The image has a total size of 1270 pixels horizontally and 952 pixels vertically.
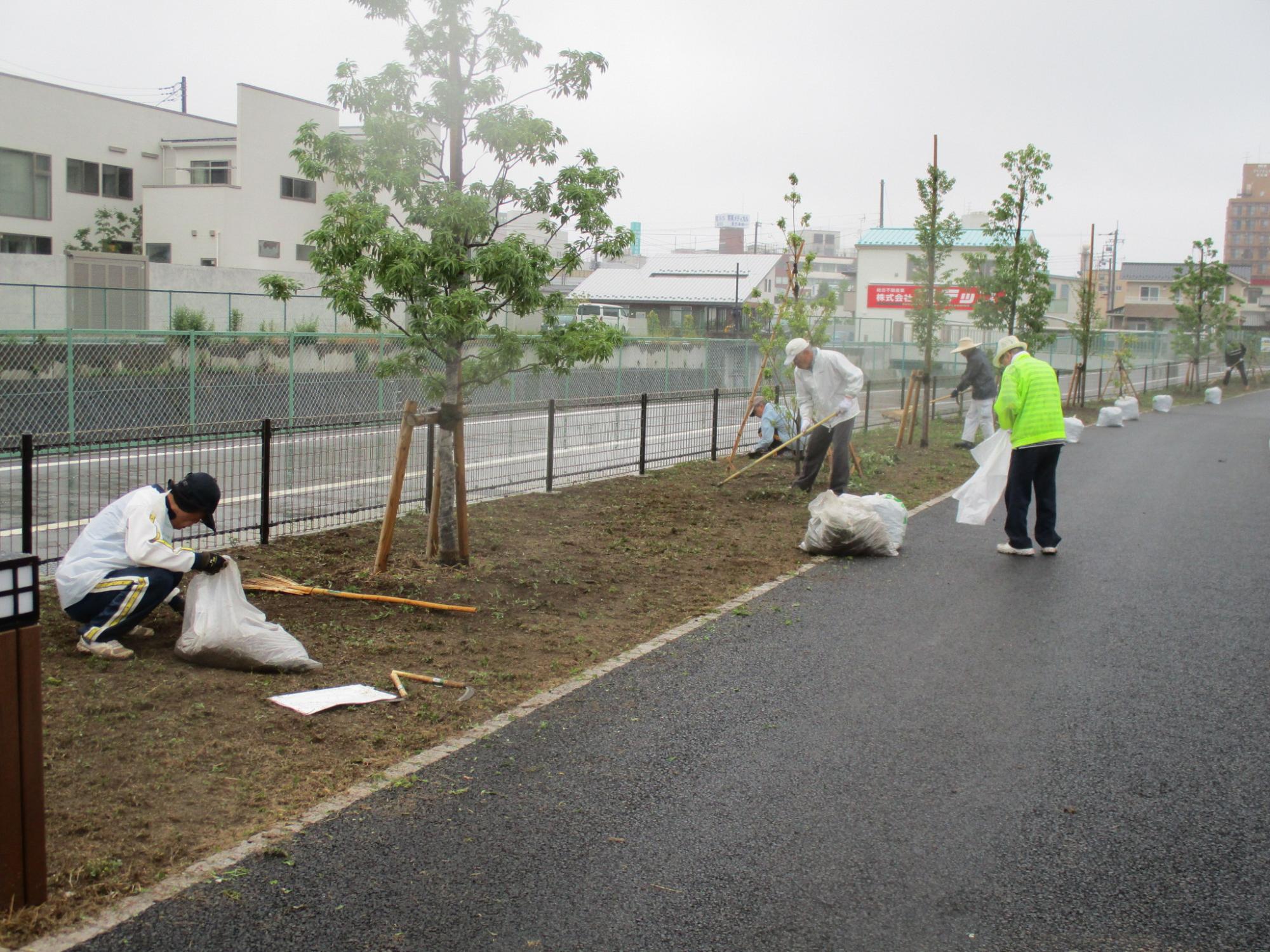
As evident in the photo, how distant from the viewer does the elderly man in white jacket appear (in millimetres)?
11117

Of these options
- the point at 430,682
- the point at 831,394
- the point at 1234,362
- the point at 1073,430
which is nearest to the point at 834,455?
the point at 831,394

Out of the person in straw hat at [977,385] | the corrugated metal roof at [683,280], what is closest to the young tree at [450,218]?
the person in straw hat at [977,385]

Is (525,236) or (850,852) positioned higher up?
(525,236)

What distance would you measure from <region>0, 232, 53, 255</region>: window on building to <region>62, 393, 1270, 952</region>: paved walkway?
100 ft

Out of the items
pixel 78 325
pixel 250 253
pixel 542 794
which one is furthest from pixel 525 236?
pixel 250 253

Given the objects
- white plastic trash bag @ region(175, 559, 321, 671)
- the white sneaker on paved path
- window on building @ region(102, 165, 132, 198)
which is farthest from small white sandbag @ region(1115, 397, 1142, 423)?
window on building @ region(102, 165, 132, 198)

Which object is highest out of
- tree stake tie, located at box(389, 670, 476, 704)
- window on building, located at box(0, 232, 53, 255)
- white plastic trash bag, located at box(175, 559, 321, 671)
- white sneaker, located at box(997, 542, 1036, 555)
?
window on building, located at box(0, 232, 53, 255)

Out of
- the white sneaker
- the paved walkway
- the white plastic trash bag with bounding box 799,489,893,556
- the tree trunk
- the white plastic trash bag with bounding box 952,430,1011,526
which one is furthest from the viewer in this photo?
the white plastic trash bag with bounding box 952,430,1011,526

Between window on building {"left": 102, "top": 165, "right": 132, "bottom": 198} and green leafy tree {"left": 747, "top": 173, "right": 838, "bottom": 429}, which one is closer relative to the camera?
green leafy tree {"left": 747, "top": 173, "right": 838, "bottom": 429}

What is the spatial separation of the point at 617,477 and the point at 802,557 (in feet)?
12.8

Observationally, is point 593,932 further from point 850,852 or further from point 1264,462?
point 1264,462

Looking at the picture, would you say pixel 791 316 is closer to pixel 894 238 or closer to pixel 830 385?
pixel 830 385

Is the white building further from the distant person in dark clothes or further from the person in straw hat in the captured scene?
the distant person in dark clothes

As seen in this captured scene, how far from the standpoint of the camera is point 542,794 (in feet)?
13.9
